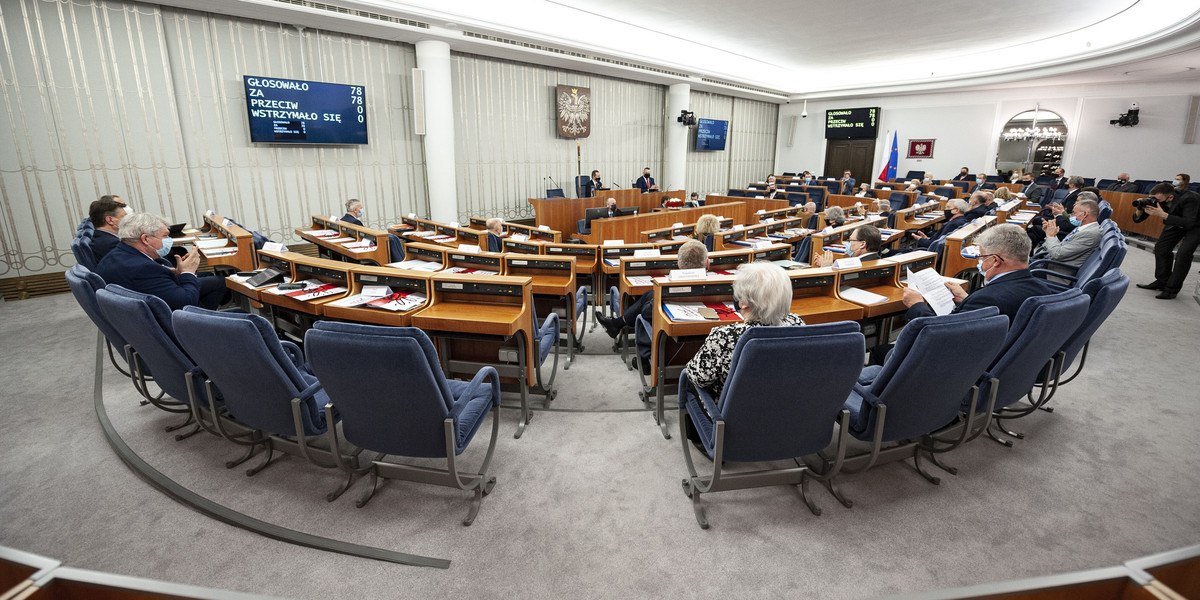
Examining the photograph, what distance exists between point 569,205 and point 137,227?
22.1 feet

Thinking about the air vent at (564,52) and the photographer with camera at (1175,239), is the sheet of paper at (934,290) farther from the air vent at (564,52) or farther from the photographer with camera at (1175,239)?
the air vent at (564,52)

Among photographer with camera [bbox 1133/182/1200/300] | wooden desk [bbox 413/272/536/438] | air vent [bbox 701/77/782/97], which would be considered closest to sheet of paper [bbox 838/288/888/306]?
wooden desk [bbox 413/272/536/438]

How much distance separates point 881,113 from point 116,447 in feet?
65.5

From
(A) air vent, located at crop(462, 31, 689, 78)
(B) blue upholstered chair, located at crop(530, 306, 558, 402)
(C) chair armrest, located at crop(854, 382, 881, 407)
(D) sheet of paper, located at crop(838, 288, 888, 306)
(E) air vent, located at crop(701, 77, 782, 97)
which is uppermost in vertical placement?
(E) air vent, located at crop(701, 77, 782, 97)

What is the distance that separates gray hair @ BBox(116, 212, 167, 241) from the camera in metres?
3.43

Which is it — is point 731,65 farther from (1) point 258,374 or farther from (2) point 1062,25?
(1) point 258,374

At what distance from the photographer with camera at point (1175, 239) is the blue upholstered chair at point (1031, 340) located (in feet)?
17.5

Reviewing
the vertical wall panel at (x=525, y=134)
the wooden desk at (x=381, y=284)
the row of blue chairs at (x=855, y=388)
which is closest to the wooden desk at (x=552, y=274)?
the wooden desk at (x=381, y=284)

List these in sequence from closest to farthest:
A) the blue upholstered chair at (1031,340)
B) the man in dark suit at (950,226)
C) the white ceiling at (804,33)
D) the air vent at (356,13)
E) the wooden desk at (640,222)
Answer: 1. the blue upholstered chair at (1031,340)
2. the man in dark suit at (950,226)
3. the air vent at (356,13)
4. the wooden desk at (640,222)
5. the white ceiling at (804,33)

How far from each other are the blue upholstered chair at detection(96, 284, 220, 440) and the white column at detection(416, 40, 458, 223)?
6.85 metres

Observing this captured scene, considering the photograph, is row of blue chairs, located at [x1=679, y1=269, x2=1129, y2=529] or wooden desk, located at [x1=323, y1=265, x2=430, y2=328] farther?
wooden desk, located at [x1=323, y1=265, x2=430, y2=328]

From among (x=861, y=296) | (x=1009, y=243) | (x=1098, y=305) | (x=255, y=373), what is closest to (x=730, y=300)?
(x=861, y=296)

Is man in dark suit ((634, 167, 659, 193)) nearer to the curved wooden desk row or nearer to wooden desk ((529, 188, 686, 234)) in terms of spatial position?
wooden desk ((529, 188, 686, 234))

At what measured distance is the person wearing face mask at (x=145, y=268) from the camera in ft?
10.9
